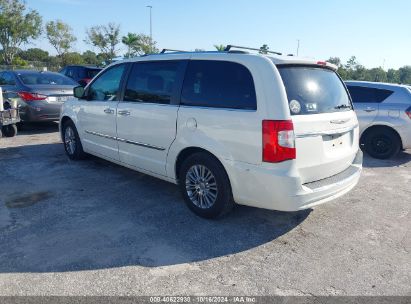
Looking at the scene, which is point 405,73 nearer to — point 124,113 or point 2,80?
point 2,80

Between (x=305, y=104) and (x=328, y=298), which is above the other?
(x=305, y=104)

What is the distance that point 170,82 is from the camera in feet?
14.5

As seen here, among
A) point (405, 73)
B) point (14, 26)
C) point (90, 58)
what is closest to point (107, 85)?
point (14, 26)

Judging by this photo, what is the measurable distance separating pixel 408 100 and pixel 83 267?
22.2 ft

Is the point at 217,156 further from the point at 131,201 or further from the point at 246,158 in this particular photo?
the point at 131,201

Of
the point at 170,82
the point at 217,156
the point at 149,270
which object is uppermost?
the point at 170,82

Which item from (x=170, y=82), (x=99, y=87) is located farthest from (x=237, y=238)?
(x=99, y=87)

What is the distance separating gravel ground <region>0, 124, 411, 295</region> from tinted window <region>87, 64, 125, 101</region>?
1304 millimetres

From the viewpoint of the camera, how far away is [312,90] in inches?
Answer: 150

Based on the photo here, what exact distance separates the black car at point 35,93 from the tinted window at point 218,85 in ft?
19.6

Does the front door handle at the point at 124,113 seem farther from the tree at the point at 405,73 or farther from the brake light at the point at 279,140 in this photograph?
the tree at the point at 405,73

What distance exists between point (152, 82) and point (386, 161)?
5.19 metres

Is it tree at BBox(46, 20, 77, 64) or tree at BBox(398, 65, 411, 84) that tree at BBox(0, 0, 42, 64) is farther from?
tree at BBox(398, 65, 411, 84)

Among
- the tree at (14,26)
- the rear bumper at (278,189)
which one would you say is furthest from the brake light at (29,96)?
the tree at (14,26)
